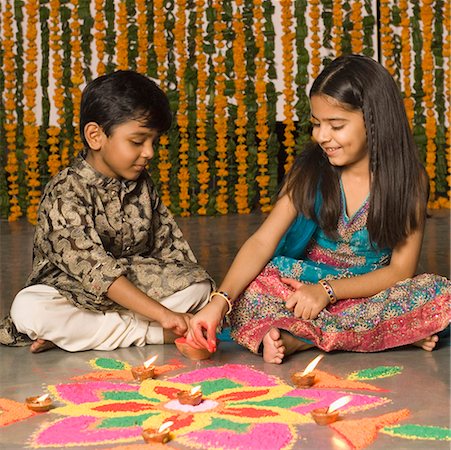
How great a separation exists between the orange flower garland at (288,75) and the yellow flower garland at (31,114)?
1331 millimetres

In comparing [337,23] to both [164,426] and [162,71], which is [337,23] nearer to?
[162,71]

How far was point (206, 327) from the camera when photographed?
7.52ft

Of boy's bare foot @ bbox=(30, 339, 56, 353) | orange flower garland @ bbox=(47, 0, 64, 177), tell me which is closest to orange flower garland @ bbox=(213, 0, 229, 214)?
orange flower garland @ bbox=(47, 0, 64, 177)

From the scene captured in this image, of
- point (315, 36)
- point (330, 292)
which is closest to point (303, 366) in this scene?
point (330, 292)

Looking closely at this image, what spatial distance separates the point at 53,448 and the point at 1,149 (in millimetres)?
3685

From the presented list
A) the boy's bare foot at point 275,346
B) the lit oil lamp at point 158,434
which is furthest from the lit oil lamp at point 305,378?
the lit oil lamp at point 158,434

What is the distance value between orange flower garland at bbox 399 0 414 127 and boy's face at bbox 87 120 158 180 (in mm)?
2977

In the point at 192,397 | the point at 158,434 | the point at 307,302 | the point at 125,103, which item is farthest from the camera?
the point at 125,103

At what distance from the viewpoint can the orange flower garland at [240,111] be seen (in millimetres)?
5184

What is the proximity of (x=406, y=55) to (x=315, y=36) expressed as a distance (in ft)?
1.68

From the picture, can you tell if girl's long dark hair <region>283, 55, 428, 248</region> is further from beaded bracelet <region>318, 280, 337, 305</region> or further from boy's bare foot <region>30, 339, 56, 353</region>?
boy's bare foot <region>30, 339, 56, 353</region>

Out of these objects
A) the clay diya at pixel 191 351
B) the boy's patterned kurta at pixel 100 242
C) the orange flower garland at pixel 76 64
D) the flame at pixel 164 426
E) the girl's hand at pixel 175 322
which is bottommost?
the clay diya at pixel 191 351

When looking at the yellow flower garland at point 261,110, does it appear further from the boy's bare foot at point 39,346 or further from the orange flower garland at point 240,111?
the boy's bare foot at point 39,346

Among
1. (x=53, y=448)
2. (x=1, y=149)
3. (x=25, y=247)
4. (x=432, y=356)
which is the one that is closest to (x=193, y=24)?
(x=1, y=149)
